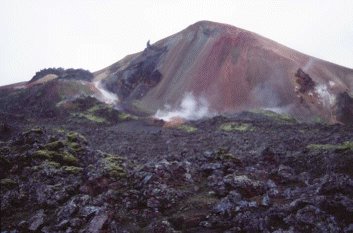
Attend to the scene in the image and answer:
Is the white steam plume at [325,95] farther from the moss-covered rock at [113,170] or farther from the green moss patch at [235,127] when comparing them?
the moss-covered rock at [113,170]

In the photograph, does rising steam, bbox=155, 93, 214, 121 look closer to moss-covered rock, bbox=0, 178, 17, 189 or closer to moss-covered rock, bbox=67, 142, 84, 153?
moss-covered rock, bbox=67, 142, 84, 153

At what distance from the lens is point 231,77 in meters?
54.1

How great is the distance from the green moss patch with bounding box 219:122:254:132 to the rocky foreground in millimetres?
14747

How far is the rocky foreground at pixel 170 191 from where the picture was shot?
1262 centimetres

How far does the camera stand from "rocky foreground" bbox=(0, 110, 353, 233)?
12617 millimetres

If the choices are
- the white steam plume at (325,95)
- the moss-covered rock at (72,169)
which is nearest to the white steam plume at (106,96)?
the white steam plume at (325,95)

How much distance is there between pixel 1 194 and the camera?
15359 mm

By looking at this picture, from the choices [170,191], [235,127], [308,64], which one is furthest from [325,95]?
[170,191]

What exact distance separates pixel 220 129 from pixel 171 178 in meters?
23.6

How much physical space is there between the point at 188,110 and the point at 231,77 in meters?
7.80

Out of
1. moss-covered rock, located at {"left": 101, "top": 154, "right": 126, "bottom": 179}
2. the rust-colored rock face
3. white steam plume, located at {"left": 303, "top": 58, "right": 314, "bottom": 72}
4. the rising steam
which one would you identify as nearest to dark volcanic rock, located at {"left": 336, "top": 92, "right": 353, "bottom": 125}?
the rust-colored rock face

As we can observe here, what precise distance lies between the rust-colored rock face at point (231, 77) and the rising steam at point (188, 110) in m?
0.70

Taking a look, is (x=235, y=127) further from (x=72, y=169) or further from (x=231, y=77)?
(x=72, y=169)

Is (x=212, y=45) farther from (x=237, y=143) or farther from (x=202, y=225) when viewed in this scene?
(x=202, y=225)
